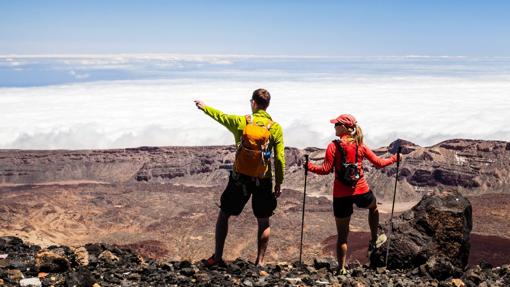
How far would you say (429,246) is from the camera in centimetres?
1152

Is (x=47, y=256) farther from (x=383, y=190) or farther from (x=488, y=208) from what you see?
(x=383, y=190)

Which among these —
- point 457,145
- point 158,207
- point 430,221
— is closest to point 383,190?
point 457,145

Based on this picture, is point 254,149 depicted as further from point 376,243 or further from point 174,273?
point 376,243

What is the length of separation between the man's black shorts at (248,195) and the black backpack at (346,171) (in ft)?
3.65

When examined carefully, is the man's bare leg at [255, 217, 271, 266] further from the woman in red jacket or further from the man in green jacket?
the woman in red jacket

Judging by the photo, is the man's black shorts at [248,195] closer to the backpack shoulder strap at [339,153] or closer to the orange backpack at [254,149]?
the orange backpack at [254,149]

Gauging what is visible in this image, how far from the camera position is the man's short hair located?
28.3 ft

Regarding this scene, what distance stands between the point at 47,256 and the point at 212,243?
4708 cm

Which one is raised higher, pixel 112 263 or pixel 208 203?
pixel 112 263

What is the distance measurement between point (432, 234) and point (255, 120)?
544 cm

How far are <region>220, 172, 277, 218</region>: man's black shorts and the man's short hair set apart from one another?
1.14 metres

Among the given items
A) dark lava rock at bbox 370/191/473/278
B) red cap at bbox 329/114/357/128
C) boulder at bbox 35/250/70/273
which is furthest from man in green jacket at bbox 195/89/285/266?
dark lava rock at bbox 370/191/473/278

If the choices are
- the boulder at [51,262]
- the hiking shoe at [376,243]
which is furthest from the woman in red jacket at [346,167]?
the boulder at [51,262]

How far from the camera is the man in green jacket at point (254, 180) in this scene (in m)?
8.62
